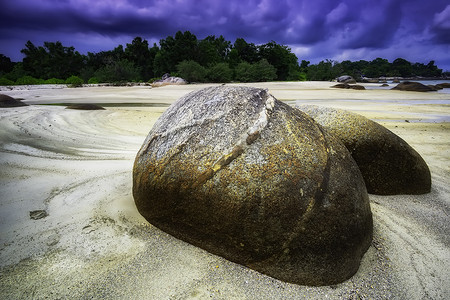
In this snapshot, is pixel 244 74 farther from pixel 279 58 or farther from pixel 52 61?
pixel 52 61

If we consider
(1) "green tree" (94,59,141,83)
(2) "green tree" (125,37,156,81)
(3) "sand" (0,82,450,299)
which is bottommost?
(3) "sand" (0,82,450,299)

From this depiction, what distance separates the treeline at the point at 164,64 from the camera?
34531 millimetres

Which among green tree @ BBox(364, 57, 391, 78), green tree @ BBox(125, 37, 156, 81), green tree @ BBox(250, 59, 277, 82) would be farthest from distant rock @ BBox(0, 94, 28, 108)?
green tree @ BBox(364, 57, 391, 78)

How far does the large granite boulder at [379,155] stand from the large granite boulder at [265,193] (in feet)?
2.94

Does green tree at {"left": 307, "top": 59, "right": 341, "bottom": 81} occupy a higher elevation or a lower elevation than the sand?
higher

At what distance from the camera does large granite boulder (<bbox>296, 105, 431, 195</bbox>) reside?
2.85 metres

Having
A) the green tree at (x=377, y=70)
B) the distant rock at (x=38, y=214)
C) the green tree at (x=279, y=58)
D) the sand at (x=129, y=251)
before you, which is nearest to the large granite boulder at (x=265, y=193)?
the sand at (x=129, y=251)

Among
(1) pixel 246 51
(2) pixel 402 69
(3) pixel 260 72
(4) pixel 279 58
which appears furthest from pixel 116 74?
(2) pixel 402 69

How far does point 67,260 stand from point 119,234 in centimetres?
41

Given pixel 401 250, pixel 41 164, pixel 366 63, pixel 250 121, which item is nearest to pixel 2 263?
pixel 250 121

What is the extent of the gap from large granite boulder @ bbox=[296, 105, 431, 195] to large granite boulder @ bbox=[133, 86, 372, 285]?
90 centimetres

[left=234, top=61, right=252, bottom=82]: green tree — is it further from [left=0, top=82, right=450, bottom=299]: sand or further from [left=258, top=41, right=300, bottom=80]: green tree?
[left=0, top=82, right=450, bottom=299]: sand

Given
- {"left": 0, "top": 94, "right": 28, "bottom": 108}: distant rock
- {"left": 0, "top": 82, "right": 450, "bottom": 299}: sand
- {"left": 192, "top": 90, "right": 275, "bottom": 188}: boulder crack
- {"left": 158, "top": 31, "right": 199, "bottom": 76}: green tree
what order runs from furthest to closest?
{"left": 158, "top": 31, "right": 199, "bottom": 76}: green tree
{"left": 0, "top": 94, "right": 28, "bottom": 108}: distant rock
{"left": 192, "top": 90, "right": 275, "bottom": 188}: boulder crack
{"left": 0, "top": 82, "right": 450, "bottom": 299}: sand

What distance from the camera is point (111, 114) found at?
26.3ft
